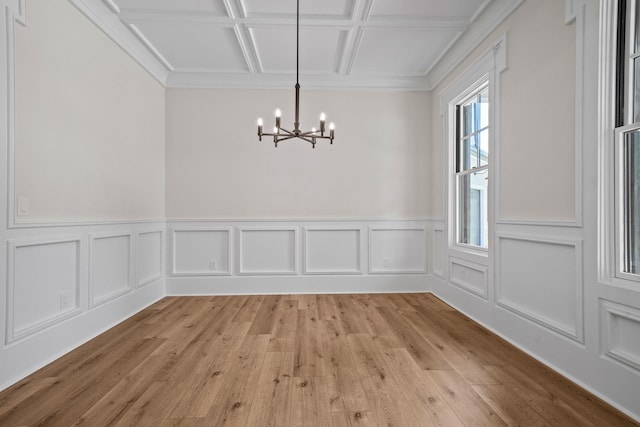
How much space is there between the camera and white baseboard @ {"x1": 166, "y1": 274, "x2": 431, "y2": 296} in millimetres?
4711

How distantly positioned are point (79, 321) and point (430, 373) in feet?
9.12

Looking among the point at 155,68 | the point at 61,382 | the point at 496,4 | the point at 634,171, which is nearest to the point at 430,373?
the point at 634,171

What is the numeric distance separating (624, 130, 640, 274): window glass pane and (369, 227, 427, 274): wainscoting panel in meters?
2.91

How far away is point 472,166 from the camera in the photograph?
12.9ft

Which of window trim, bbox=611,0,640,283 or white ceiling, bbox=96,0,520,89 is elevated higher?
white ceiling, bbox=96,0,520,89

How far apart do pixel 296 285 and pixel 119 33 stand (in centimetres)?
347

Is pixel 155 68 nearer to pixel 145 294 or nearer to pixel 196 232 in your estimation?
pixel 196 232

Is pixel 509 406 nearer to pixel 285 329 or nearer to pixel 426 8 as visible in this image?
pixel 285 329

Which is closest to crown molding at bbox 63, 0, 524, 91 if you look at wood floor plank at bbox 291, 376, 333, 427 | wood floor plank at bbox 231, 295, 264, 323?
wood floor plank at bbox 231, 295, 264, 323

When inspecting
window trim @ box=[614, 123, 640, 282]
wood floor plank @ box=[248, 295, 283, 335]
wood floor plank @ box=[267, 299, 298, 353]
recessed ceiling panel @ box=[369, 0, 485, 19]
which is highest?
recessed ceiling panel @ box=[369, 0, 485, 19]

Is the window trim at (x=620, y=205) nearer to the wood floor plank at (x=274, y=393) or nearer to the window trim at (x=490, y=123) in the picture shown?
the window trim at (x=490, y=123)

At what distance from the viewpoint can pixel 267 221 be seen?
4.79 meters

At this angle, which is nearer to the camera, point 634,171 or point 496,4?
point 634,171

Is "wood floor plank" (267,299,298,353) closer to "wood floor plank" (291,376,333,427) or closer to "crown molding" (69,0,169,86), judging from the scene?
"wood floor plank" (291,376,333,427)
